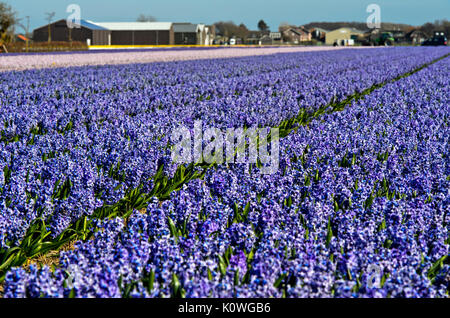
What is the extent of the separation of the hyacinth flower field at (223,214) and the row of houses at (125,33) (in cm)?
7659

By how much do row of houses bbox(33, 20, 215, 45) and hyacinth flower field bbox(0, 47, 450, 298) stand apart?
251ft

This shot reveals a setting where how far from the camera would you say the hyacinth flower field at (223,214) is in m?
3.01

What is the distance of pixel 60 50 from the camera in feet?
169

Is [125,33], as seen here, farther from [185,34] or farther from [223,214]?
[223,214]

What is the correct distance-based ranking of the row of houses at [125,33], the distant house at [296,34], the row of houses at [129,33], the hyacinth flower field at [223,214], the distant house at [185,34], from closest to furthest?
the hyacinth flower field at [223,214]
the row of houses at [125,33]
the row of houses at [129,33]
the distant house at [185,34]
the distant house at [296,34]

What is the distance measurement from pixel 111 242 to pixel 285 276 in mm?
1334

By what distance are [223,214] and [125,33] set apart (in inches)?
3519

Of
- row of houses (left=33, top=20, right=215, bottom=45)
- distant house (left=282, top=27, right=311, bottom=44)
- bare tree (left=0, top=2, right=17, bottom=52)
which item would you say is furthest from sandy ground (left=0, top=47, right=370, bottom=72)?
distant house (left=282, top=27, right=311, bottom=44)

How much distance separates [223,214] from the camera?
4.09 meters

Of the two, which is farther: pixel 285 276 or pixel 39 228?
pixel 39 228

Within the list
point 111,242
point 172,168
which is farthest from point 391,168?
point 111,242

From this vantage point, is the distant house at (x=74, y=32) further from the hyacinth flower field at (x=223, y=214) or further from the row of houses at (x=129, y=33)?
the hyacinth flower field at (x=223, y=214)

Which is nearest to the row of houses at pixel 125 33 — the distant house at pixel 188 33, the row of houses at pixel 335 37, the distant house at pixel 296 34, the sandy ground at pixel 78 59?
the distant house at pixel 188 33

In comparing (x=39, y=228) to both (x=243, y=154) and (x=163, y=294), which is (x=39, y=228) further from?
(x=243, y=154)
